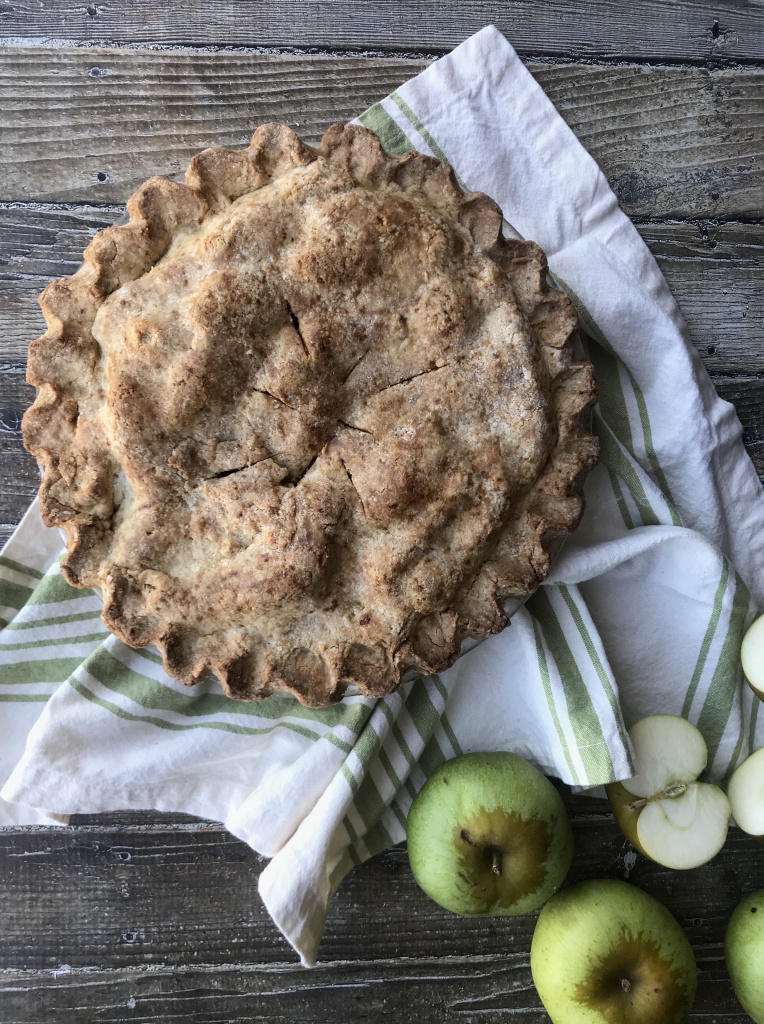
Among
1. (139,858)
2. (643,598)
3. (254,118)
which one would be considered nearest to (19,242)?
(254,118)

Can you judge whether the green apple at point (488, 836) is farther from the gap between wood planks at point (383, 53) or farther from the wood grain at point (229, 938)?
the gap between wood planks at point (383, 53)

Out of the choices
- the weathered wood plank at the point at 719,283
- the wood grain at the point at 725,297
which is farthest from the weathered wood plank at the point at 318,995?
the weathered wood plank at the point at 719,283

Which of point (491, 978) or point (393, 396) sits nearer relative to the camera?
point (393, 396)

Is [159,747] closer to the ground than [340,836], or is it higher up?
higher up

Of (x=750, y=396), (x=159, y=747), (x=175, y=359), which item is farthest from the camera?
(x=750, y=396)

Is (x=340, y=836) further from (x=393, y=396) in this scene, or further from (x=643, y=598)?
(x=393, y=396)

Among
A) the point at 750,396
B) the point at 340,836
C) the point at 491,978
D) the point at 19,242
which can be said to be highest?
the point at 19,242

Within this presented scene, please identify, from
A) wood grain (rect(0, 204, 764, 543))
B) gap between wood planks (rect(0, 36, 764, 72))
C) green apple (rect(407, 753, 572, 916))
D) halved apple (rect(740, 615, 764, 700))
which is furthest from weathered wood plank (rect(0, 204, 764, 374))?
green apple (rect(407, 753, 572, 916))
